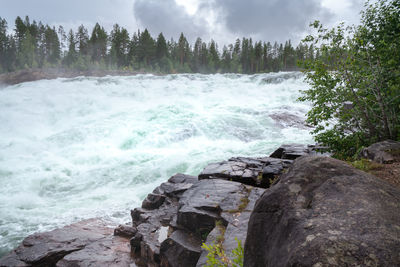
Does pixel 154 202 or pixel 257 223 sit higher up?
pixel 257 223

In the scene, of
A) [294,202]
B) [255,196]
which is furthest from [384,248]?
[255,196]

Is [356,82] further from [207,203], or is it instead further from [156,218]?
[156,218]

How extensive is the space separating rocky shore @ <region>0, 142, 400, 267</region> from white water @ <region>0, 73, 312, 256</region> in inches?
65.5

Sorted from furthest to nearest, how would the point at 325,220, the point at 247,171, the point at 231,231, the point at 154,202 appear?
the point at 247,171
the point at 154,202
the point at 231,231
the point at 325,220

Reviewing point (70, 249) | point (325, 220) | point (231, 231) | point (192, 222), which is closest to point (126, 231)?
point (70, 249)

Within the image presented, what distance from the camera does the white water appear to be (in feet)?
28.9

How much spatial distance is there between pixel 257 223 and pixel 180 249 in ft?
9.73

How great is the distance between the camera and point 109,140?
575 inches

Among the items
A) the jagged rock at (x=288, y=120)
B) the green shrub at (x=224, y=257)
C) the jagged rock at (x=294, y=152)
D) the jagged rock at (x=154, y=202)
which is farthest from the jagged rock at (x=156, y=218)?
the jagged rock at (x=288, y=120)

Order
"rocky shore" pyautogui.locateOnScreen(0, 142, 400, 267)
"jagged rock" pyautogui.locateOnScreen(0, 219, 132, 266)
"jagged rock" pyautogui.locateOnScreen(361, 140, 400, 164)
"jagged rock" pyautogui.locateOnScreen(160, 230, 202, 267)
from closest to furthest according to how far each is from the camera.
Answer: "rocky shore" pyautogui.locateOnScreen(0, 142, 400, 267) < "jagged rock" pyautogui.locateOnScreen(160, 230, 202, 267) < "jagged rock" pyautogui.locateOnScreen(361, 140, 400, 164) < "jagged rock" pyautogui.locateOnScreen(0, 219, 132, 266)

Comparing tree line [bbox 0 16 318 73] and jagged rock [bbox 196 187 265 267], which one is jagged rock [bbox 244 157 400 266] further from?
tree line [bbox 0 16 318 73]

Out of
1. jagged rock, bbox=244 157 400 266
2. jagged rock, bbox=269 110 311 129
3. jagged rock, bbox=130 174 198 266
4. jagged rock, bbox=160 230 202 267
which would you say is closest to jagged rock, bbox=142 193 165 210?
jagged rock, bbox=130 174 198 266

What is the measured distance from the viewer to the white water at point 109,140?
881 cm

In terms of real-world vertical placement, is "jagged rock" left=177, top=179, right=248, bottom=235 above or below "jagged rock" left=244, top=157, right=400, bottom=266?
below
